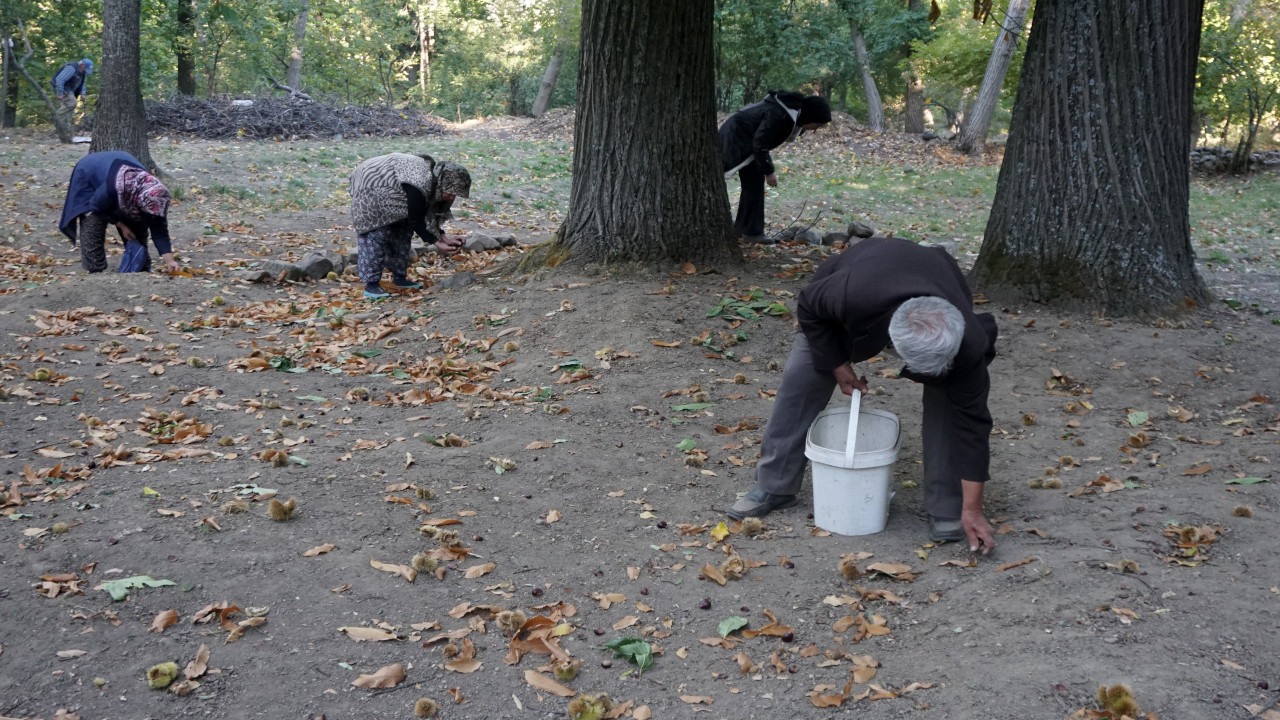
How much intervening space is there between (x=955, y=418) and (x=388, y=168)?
565 centimetres

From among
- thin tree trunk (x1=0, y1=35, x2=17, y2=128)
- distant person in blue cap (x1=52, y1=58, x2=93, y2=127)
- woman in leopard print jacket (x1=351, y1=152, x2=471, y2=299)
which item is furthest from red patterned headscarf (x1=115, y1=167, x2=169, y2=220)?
thin tree trunk (x1=0, y1=35, x2=17, y2=128)

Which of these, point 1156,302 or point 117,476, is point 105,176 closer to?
point 117,476

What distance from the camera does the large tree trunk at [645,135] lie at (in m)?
7.04

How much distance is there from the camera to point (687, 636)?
3.34 metres

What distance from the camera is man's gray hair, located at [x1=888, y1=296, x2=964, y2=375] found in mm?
2994

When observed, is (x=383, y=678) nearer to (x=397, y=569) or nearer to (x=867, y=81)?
(x=397, y=569)

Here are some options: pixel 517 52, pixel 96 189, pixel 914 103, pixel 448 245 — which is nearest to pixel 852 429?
pixel 448 245

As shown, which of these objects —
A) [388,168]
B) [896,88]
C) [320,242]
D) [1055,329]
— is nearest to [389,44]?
[896,88]

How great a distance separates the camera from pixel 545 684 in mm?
3039

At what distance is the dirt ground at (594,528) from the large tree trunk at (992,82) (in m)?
13.4

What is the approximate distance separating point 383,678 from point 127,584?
1.16 metres

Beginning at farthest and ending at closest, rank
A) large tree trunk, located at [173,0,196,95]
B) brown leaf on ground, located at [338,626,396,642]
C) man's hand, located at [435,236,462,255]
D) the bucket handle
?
large tree trunk, located at [173,0,196,95] → man's hand, located at [435,236,462,255] → the bucket handle → brown leaf on ground, located at [338,626,396,642]

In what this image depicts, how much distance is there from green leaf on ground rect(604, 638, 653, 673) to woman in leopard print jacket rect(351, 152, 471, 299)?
5183mm

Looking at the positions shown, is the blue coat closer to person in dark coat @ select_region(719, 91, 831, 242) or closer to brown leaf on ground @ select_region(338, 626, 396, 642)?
person in dark coat @ select_region(719, 91, 831, 242)
